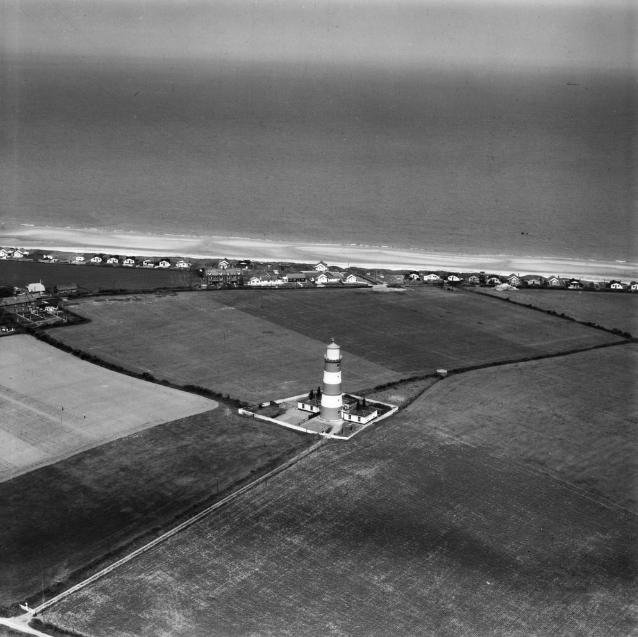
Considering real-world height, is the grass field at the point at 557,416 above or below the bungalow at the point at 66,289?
below

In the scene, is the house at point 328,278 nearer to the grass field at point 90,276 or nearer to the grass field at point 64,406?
the grass field at point 90,276

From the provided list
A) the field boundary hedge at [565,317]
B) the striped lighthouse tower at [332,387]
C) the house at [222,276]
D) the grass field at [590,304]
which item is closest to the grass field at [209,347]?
the striped lighthouse tower at [332,387]

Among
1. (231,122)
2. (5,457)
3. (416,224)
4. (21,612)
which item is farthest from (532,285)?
(231,122)

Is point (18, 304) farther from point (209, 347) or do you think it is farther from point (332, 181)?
point (332, 181)

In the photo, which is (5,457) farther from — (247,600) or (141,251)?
(141,251)

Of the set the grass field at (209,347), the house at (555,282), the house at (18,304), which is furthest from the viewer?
the house at (555,282)
